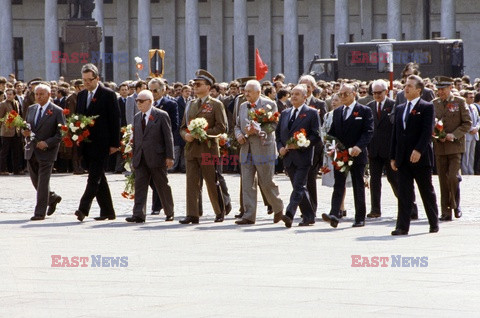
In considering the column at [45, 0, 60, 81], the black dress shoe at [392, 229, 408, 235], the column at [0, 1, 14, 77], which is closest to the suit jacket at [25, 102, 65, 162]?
the black dress shoe at [392, 229, 408, 235]

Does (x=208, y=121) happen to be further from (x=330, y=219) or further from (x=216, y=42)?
(x=216, y=42)

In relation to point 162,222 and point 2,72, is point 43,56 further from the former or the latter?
point 162,222

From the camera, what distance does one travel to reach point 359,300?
9039 millimetres

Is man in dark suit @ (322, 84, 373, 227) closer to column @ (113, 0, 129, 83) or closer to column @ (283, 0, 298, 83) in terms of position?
column @ (283, 0, 298, 83)

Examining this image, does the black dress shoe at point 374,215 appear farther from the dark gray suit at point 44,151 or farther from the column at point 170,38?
the column at point 170,38

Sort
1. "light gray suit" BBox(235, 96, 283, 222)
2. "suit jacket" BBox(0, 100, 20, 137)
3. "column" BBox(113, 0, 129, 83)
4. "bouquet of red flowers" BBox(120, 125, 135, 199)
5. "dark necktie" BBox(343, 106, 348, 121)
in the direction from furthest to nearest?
"column" BBox(113, 0, 129, 83) → "suit jacket" BBox(0, 100, 20, 137) → "bouquet of red flowers" BBox(120, 125, 135, 199) → "light gray suit" BBox(235, 96, 283, 222) → "dark necktie" BBox(343, 106, 348, 121)

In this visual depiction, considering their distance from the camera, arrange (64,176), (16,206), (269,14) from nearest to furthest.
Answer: (16,206) < (64,176) < (269,14)

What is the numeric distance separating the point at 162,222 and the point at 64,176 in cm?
1070

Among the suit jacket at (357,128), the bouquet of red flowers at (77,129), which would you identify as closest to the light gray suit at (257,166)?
the suit jacket at (357,128)

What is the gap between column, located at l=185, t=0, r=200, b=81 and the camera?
69250 mm

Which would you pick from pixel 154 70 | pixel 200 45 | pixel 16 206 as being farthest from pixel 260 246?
pixel 200 45

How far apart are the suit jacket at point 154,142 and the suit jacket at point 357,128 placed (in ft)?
7.57

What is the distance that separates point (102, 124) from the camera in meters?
16.6

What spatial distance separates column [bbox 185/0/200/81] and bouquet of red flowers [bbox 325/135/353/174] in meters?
53.6
